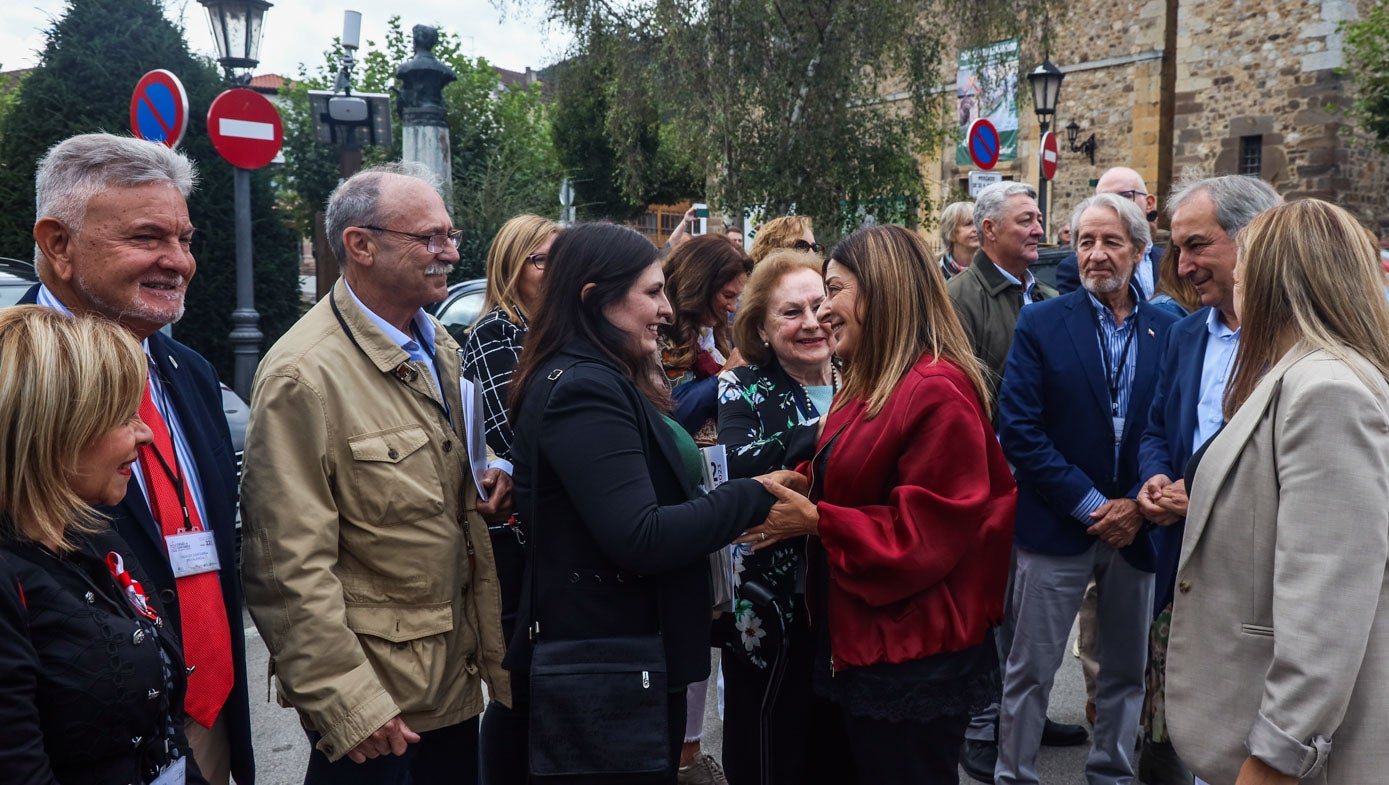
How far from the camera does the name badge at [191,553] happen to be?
229 centimetres

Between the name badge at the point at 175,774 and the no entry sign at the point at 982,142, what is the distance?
1191cm

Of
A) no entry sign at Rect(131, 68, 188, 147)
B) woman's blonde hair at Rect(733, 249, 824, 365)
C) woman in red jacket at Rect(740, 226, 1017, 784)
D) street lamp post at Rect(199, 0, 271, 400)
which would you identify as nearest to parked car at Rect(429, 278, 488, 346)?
street lamp post at Rect(199, 0, 271, 400)

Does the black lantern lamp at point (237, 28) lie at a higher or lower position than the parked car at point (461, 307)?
higher

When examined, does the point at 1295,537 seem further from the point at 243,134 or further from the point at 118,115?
the point at 118,115

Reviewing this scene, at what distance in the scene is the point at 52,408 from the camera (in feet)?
5.82

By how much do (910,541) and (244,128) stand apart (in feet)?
25.2

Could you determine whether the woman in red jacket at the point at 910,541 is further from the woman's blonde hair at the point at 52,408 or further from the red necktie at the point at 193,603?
the woman's blonde hair at the point at 52,408

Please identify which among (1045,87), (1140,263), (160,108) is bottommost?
(1140,263)

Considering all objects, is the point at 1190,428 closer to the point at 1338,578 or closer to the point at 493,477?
→ the point at 1338,578

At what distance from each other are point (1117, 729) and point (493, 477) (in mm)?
2633

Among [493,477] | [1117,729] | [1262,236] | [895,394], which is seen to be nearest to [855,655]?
[895,394]

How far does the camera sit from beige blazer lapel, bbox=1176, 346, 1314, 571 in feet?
7.23

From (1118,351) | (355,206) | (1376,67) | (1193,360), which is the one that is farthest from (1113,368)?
(1376,67)

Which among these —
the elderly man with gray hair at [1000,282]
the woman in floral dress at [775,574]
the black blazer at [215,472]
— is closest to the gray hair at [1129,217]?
the elderly man with gray hair at [1000,282]
